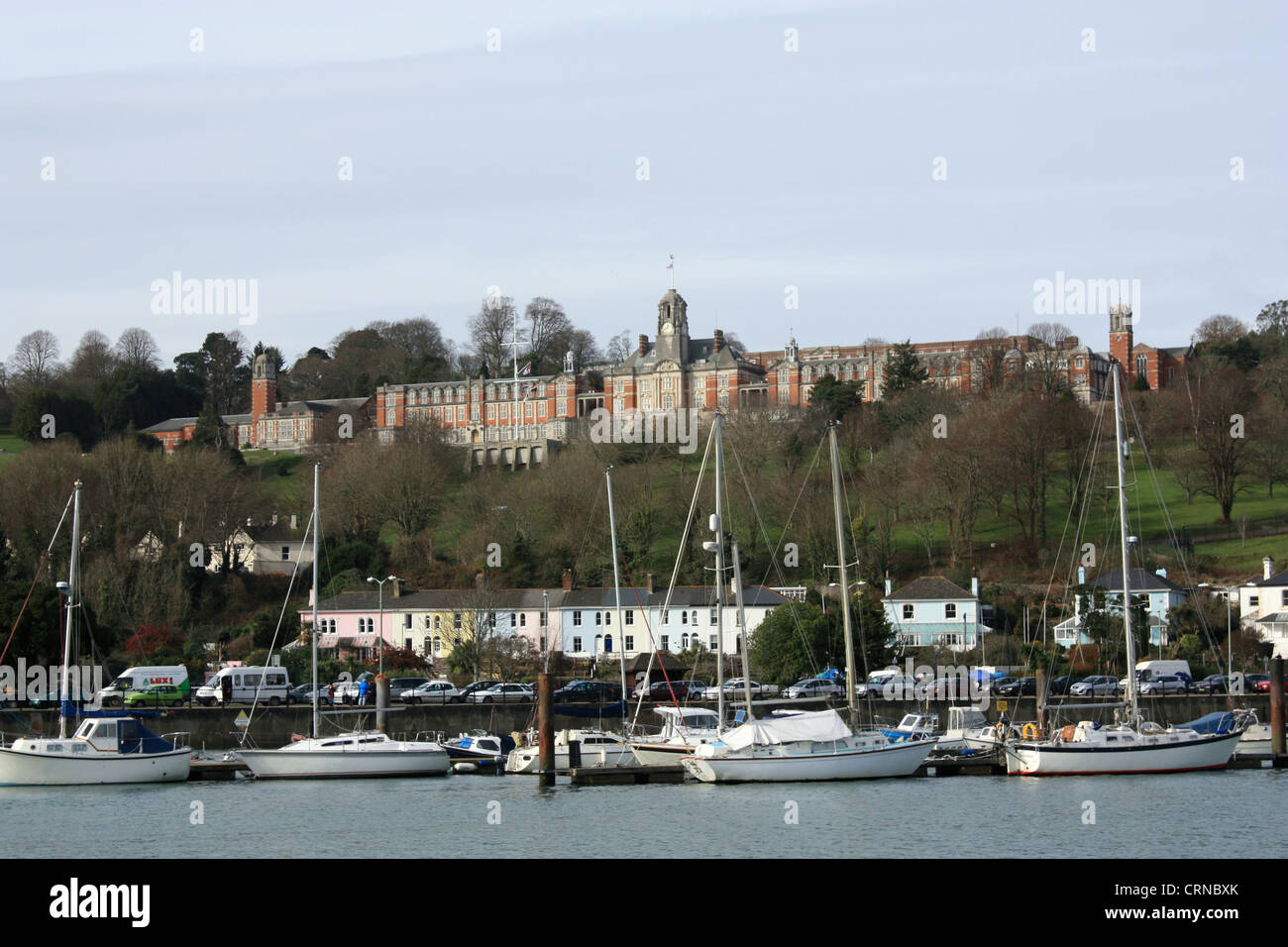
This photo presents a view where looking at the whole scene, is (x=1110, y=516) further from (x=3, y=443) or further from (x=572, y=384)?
(x=3, y=443)

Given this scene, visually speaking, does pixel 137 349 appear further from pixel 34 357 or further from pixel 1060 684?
pixel 1060 684

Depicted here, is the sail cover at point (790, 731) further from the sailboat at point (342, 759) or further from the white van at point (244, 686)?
the white van at point (244, 686)

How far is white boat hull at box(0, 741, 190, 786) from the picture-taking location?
36812mm

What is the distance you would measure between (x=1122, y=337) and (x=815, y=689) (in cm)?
10392

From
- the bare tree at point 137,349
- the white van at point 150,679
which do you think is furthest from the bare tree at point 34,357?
the white van at point 150,679

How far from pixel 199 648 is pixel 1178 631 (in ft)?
140

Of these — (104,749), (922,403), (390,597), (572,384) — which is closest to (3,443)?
(572,384)

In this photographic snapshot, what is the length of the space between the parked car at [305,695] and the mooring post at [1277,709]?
30.5 m

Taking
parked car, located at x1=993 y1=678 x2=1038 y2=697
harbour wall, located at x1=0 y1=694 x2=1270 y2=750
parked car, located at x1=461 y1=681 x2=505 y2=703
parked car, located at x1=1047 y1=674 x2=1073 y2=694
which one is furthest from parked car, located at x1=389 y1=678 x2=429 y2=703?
parked car, located at x1=1047 y1=674 x2=1073 y2=694

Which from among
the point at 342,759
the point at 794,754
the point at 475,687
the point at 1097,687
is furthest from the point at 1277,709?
the point at 475,687

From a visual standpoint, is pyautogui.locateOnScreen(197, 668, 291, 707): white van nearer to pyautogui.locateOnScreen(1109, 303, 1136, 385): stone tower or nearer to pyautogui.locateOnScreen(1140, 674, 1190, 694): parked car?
pyautogui.locateOnScreen(1140, 674, 1190, 694): parked car

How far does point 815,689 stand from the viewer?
52531 mm

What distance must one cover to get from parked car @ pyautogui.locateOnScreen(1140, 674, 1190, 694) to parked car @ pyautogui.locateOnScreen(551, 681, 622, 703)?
18990 millimetres

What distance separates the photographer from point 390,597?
73.9 metres
